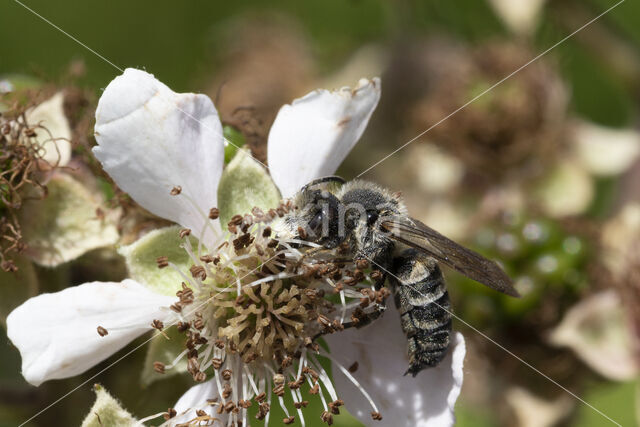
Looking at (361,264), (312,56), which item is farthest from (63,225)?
(312,56)

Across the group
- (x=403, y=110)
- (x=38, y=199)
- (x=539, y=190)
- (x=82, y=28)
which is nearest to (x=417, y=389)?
(x=38, y=199)

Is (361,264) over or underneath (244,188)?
underneath

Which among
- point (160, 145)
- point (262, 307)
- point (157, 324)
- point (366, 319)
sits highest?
point (160, 145)

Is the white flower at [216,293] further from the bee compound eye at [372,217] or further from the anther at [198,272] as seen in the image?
the bee compound eye at [372,217]

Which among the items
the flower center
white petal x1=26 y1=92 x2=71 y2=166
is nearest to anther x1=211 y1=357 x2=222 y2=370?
the flower center

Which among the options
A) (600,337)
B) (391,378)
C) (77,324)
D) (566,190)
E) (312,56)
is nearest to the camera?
(77,324)

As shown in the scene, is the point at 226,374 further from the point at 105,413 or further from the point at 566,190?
the point at 566,190
